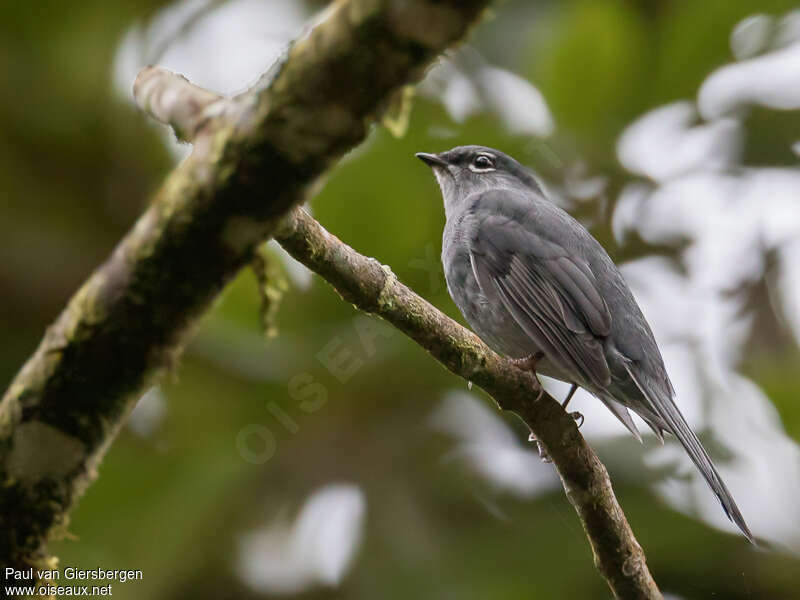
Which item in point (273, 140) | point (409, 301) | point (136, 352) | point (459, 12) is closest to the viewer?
point (459, 12)

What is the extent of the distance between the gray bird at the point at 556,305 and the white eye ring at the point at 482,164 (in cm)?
53

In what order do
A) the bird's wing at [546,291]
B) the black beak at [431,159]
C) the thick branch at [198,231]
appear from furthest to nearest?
the black beak at [431,159] < the bird's wing at [546,291] < the thick branch at [198,231]

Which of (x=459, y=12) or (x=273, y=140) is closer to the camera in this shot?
(x=459, y=12)

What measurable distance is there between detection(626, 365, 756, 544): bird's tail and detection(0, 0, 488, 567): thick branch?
276cm

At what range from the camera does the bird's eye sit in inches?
224

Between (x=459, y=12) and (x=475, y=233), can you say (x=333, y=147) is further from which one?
(x=475, y=233)

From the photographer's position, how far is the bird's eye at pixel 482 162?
5.70 m

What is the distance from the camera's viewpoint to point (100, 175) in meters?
4.77

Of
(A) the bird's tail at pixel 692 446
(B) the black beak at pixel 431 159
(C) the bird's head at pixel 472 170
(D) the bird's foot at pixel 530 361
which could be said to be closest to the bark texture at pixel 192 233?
(D) the bird's foot at pixel 530 361

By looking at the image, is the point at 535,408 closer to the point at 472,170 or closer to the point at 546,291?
the point at 546,291

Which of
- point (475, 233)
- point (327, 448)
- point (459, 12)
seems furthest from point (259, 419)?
point (459, 12)

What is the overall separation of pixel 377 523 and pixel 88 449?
11.7 ft

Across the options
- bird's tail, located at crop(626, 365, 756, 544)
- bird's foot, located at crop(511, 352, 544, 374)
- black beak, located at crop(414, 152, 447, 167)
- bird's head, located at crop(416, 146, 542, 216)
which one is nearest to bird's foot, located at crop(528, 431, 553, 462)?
bird's foot, located at crop(511, 352, 544, 374)

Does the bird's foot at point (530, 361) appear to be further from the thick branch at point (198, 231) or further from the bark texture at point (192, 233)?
the thick branch at point (198, 231)
